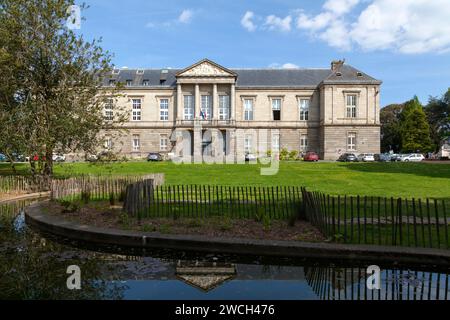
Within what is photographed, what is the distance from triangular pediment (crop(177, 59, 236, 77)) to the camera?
53.9 metres

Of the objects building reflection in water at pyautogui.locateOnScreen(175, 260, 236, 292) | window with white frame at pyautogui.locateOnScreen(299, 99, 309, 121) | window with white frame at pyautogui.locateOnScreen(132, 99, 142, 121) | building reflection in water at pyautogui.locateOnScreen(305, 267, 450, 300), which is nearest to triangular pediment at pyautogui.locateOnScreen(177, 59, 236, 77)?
window with white frame at pyautogui.locateOnScreen(132, 99, 142, 121)

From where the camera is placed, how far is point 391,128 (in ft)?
270

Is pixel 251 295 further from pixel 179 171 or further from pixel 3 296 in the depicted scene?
pixel 179 171

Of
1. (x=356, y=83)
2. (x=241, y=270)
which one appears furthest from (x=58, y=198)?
(x=356, y=83)

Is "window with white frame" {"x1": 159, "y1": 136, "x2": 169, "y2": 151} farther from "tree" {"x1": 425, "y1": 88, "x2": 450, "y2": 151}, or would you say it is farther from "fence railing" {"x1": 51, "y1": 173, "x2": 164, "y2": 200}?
"tree" {"x1": 425, "y1": 88, "x2": 450, "y2": 151}

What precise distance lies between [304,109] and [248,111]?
846cm

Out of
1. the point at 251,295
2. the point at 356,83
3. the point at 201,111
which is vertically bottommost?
the point at 251,295

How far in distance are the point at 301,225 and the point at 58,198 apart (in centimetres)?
961

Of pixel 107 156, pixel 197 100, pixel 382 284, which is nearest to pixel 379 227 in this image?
pixel 382 284

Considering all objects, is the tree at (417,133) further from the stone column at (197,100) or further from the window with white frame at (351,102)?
the stone column at (197,100)

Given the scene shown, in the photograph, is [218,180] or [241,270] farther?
[218,180]

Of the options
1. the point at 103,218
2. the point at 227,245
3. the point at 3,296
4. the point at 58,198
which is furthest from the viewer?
the point at 58,198

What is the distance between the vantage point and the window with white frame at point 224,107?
2190 inches

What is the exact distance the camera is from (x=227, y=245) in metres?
8.34
